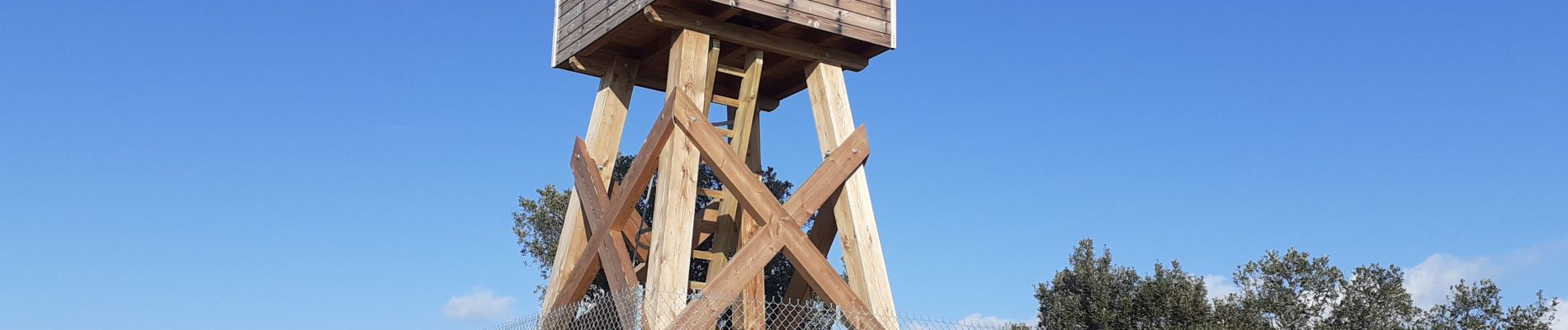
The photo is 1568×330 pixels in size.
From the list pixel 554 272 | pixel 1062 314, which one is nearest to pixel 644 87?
pixel 554 272

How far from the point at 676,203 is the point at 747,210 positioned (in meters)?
0.63

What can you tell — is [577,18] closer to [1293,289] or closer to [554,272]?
[554,272]

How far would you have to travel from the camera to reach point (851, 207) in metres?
10.9

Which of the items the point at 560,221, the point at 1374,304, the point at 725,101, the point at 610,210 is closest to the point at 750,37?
the point at 725,101

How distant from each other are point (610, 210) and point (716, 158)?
106 centimetres

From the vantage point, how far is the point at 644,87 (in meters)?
12.5

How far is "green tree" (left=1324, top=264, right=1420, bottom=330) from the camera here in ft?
78.7

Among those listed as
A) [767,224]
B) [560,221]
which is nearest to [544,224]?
[560,221]

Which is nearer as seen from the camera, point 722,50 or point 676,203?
point 676,203

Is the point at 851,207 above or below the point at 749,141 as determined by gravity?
below

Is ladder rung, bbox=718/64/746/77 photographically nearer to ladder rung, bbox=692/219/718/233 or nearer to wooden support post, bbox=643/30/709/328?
wooden support post, bbox=643/30/709/328

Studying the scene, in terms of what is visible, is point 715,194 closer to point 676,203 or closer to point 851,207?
point 851,207

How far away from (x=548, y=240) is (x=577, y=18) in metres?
7.95

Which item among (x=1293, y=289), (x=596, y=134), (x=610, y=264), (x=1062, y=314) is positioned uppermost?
(x=1293, y=289)
